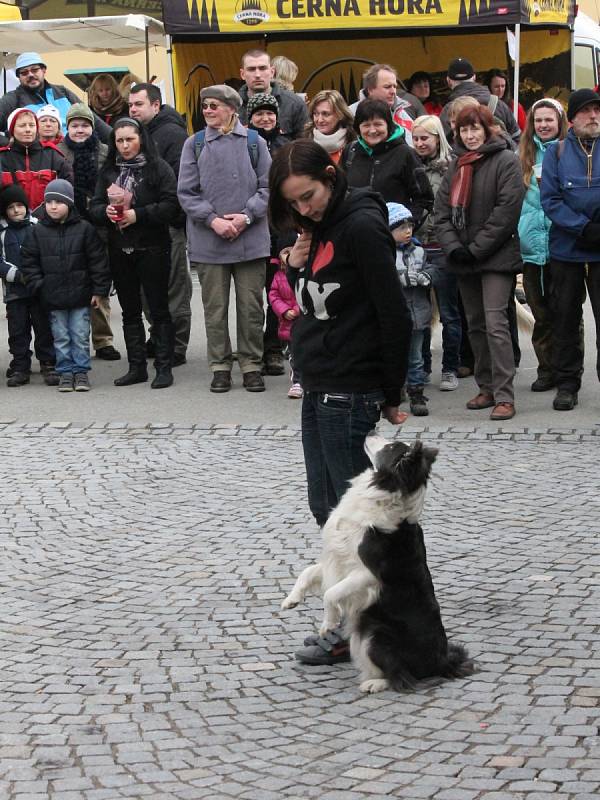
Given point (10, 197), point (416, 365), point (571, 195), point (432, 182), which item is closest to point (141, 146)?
point (10, 197)

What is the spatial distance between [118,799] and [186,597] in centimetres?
199

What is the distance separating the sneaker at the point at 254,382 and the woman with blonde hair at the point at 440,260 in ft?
4.44

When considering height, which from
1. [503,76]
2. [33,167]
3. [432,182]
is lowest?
[432,182]

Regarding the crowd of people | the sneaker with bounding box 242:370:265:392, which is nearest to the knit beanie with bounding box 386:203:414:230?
the crowd of people

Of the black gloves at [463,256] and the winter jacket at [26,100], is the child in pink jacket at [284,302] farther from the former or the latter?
the winter jacket at [26,100]

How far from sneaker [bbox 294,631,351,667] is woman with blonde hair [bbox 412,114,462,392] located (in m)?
5.15

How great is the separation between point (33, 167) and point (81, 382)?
2.15 m

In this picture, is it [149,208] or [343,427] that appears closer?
[343,427]

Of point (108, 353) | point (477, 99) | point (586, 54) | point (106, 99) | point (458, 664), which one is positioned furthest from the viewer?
point (586, 54)

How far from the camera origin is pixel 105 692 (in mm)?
4879

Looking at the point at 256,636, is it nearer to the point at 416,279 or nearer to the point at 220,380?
the point at 416,279

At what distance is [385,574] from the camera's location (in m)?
4.71

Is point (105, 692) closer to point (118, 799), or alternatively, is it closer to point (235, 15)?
point (118, 799)

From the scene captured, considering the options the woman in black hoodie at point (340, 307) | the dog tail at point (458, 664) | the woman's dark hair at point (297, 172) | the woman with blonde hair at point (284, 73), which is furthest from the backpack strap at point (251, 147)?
the dog tail at point (458, 664)
